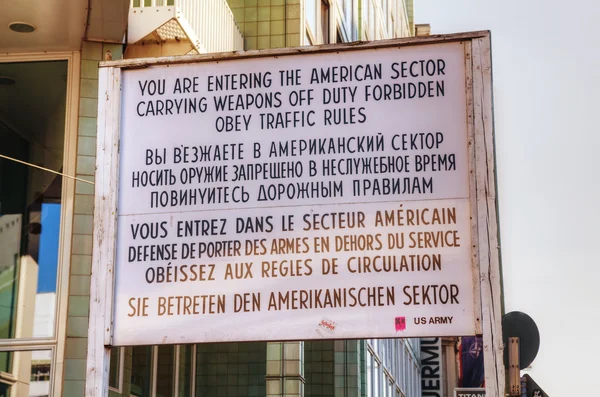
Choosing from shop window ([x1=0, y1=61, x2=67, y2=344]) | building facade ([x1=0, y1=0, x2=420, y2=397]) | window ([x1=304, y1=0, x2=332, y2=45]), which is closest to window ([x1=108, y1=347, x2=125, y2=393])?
building facade ([x1=0, y1=0, x2=420, y2=397])

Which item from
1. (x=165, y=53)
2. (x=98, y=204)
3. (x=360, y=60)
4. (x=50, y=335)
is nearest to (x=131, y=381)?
(x=50, y=335)

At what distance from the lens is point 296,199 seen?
8477mm

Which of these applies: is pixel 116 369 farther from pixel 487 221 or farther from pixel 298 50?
pixel 487 221

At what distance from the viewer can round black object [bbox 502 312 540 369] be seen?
10.4 metres

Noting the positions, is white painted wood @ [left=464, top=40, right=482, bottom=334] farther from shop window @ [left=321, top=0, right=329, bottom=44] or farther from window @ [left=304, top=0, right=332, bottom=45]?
shop window @ [left=321, top=0, right=329, bottom=44]

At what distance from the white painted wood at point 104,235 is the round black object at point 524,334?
4147mm

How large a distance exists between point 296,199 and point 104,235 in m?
1.63

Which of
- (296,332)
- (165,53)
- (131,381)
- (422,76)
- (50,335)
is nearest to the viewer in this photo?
(296,332)

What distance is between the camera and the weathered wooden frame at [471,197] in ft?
26.1

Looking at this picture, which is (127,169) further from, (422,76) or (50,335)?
(50,335)

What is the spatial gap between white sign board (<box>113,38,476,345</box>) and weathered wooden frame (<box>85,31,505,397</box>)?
0.23 ft

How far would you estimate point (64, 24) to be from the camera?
40.6ft

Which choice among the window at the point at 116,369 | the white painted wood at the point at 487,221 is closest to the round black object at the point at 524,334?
the white painted wood at the point at 487,221

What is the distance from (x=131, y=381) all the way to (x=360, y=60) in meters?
8.04
